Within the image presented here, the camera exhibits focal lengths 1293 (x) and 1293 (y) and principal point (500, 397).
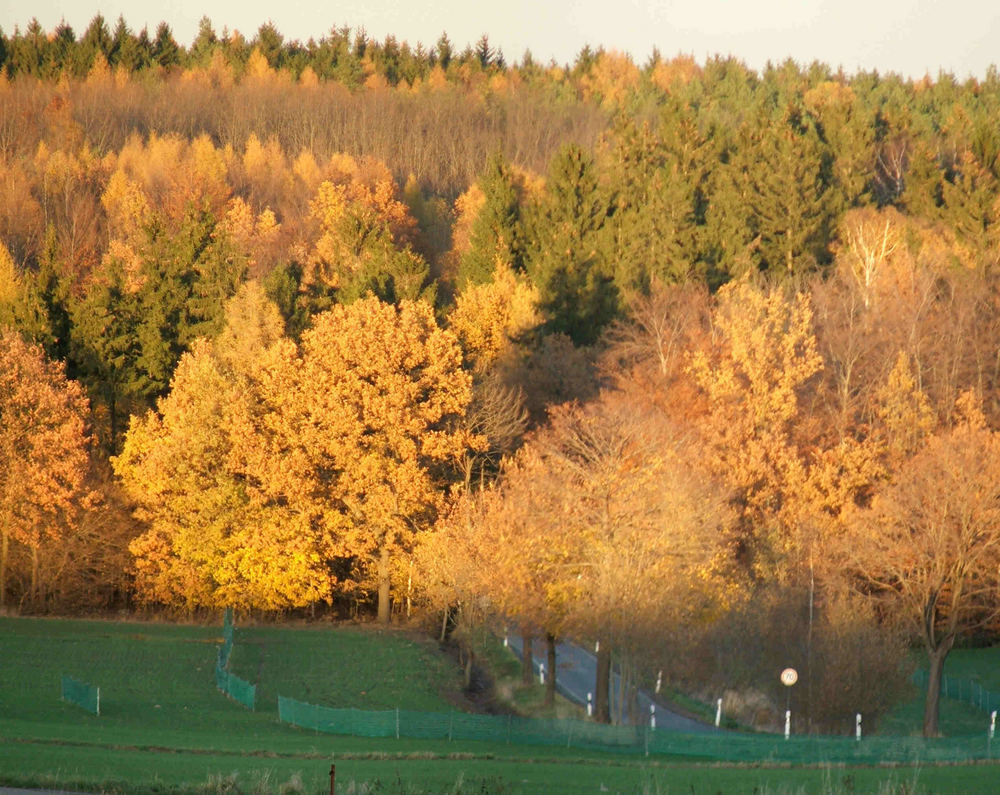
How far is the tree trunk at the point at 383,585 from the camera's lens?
5694 cm

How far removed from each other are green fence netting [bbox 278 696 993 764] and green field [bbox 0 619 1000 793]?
0.82m

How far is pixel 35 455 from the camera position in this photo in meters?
57.7

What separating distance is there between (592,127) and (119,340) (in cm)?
6002

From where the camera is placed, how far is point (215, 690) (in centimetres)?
4303

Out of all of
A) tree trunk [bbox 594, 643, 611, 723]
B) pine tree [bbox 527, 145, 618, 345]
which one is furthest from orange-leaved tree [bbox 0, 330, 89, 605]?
tree trunk [bbox 594, 643, 611, 723]

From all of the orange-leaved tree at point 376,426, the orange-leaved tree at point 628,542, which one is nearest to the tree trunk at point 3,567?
the orange-leaved tree at point 376,426

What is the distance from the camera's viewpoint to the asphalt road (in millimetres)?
41406

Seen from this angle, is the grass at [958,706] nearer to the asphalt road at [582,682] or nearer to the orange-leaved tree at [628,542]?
the asphalt road at [582,682]

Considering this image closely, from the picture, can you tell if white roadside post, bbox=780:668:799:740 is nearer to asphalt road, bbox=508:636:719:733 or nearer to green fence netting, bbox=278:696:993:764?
asphalt road, bbox=508:636:719:733

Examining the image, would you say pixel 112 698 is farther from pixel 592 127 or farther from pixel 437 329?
pixel 592 127

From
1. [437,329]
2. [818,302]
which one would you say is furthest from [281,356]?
[818,302]

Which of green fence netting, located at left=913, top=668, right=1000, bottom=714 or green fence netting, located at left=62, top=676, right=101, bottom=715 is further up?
green fence netting, located at left=62, top=676, right=101, bottom=715

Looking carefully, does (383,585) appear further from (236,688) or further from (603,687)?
(603,687)

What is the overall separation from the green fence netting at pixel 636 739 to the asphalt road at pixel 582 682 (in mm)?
4363
